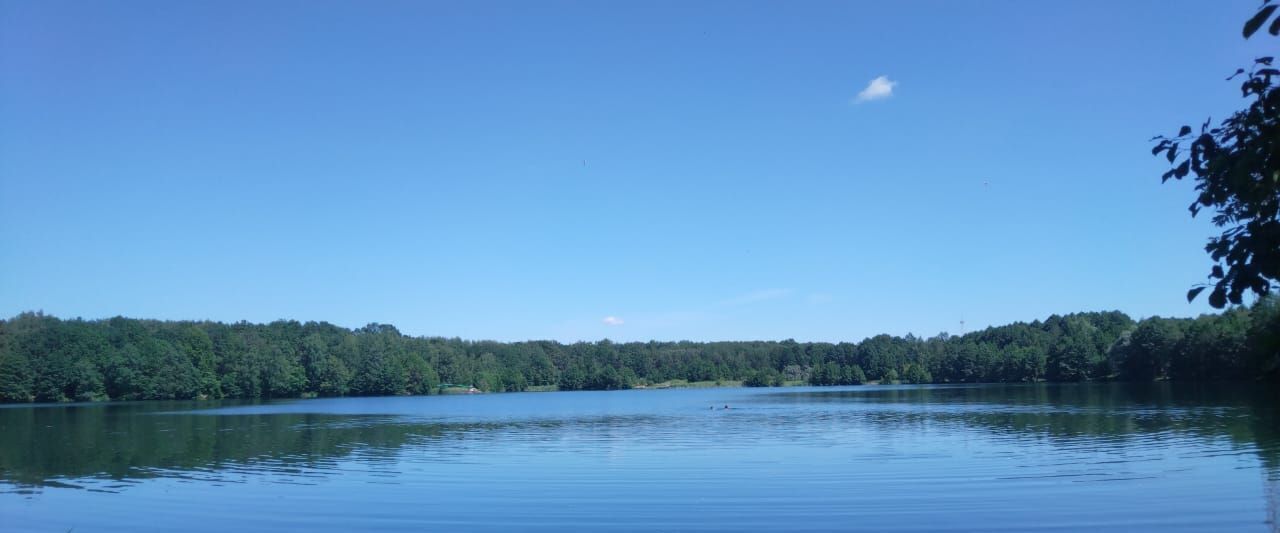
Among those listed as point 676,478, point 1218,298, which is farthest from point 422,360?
point 1218,298

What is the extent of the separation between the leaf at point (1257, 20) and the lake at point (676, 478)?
13.1 metres

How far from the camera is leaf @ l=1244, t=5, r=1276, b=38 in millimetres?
4551

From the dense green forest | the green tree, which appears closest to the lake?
the green tree

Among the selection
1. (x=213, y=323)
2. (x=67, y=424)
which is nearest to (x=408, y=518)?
(x=67, y=424)

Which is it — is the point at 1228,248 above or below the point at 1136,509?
above

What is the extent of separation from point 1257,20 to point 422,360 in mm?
158585

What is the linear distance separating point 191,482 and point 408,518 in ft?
32.5

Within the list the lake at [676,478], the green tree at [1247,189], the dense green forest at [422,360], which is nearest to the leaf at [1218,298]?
the green tree at [1247,189]

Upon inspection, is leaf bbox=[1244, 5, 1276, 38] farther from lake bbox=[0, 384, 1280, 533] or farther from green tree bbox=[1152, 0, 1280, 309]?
lake bbox=[0, 384, 1280, 533]

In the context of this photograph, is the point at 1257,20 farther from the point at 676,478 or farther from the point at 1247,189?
the point at 676,478

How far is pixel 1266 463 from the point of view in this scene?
2331cm

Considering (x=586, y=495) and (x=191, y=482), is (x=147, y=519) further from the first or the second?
(x=586, y=495)

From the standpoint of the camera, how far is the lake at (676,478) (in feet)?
58.4

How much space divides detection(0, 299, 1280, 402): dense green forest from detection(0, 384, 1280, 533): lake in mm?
53683
